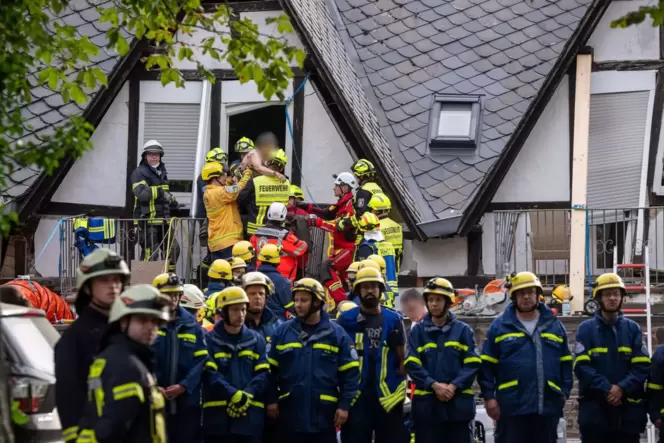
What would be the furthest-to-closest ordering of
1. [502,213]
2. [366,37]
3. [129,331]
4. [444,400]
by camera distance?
[366,37] < [502,213] < [444,400] < [129,331]

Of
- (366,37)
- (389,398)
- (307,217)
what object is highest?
(366,37)

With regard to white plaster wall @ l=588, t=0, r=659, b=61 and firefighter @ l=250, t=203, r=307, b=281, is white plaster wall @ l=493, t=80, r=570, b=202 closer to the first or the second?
white plaster wall @ l=588, t=0, r=659, b=61

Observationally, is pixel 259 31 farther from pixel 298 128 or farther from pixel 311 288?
pixel 311 288

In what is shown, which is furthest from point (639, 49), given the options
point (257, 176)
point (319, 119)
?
point (257, 176)

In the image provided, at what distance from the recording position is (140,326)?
939 cm

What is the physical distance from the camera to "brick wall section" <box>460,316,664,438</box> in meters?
19.0

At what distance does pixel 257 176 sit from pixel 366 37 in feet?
16.2

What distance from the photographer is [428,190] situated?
21.5 metres

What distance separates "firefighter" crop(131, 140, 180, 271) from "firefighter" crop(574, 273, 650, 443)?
24.8ft

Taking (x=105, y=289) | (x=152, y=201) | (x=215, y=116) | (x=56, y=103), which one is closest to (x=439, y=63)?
(x=215, y=116)

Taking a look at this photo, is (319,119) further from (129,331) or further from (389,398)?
(129,331)

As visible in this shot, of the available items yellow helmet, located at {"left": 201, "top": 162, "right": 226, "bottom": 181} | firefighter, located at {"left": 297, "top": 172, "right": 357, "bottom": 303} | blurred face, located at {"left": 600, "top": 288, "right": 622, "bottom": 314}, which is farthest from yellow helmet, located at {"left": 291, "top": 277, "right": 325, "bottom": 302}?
yellow helmet, located at {"left": 201, "top": 162, "right": 226, "bottom": 181}

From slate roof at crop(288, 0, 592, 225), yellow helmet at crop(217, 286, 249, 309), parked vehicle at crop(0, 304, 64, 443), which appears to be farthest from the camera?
slate roof at crop(288, 0, 592, 225)

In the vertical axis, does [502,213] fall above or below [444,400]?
above
